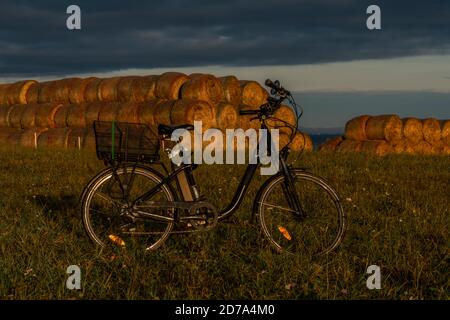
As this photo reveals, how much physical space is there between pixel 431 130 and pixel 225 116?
9.02 metres

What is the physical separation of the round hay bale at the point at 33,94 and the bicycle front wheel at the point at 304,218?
64.3 feet

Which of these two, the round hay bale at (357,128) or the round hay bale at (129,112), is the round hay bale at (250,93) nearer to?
the round hay bale at (129,112)

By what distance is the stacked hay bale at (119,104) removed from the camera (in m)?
19.3

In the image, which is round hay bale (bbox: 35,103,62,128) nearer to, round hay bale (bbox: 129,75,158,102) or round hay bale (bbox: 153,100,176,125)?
round hay bale (bbox: 129,75,158,102)

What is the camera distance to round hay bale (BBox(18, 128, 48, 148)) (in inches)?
910

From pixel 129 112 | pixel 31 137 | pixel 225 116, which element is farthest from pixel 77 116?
pixel 225 116

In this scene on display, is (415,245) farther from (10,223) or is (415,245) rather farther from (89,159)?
(89,159)

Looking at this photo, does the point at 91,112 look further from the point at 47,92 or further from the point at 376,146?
the point at 376,146

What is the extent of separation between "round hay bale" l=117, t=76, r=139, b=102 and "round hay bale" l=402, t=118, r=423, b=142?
986 cm

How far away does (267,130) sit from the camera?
6043 mm

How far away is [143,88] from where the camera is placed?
20703mm

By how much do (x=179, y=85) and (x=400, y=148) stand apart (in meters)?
8.48

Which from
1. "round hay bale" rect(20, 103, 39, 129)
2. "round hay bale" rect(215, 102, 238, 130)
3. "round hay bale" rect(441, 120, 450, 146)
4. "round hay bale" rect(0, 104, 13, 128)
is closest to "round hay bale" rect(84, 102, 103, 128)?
"round hay bale" rect(20, 103, 39, 129)
